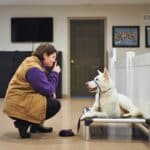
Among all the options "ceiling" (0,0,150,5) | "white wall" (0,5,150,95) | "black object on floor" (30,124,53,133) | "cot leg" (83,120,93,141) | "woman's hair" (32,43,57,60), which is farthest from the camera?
"white wall" (0,5,150,95)

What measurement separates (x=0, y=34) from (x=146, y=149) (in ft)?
27.7

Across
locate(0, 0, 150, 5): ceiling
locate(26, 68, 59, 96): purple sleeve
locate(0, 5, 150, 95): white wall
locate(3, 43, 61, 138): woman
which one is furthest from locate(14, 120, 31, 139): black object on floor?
locate(0, 5, 150, 95): white wall

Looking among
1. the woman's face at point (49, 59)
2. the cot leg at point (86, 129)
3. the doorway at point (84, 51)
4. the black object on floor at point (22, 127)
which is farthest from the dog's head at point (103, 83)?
the doorway at point (84, 51)

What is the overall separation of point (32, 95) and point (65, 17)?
7.54 metres

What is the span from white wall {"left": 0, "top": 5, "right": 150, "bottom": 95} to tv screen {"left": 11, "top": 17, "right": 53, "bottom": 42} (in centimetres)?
13

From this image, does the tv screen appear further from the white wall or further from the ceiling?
the ceiling

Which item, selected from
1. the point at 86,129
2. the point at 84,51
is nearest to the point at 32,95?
the point at 86,129

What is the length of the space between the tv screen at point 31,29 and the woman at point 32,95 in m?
7.23

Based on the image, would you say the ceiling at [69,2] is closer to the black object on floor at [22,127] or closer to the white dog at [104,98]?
the white dog at [104,98]

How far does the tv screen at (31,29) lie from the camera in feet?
36.2

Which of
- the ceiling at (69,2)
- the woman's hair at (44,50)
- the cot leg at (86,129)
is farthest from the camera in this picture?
the ceiling at (69,2)

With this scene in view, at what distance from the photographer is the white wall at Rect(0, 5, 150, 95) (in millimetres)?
10984

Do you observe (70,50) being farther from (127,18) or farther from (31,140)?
(31,140)

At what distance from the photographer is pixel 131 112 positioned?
12.9ft
